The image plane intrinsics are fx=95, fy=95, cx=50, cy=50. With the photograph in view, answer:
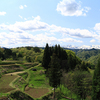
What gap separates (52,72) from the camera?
24.7 meters

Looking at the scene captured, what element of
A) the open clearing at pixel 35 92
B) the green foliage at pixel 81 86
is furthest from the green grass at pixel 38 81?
the green foliage at pixel 81 86

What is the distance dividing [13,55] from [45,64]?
32.9 meters

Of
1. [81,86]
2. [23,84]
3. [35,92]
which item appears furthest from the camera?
[23,84]

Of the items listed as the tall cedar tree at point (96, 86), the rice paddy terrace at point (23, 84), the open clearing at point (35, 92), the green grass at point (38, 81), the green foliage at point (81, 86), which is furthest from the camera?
the green grass at point (38, 81)

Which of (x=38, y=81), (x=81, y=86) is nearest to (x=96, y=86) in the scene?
(x=81, y=86)

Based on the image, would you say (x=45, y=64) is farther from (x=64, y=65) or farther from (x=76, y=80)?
(x=76, y=80)

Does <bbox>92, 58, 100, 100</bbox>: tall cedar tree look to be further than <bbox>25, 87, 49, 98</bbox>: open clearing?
No

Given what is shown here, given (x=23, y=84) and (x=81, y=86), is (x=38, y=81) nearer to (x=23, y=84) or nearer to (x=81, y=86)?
(x=23, y=84)

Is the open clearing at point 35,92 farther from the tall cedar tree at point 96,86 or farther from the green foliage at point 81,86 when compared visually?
the tall cedar tree at point 96,86

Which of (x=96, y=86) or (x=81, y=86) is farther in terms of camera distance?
(x=81, y=86)

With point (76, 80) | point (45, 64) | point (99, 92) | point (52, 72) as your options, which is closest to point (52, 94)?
point (52, 72)

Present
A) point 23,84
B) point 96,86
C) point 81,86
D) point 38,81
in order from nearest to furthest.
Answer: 1. point 96,86
2. point 81,86
3. point 23,84
4. point 38,81

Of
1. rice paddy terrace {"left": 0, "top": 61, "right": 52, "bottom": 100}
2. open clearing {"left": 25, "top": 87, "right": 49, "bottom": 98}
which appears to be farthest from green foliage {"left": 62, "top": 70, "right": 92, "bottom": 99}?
rice paddy terrace {"left": 0, "top": 61, "right": 52, "bottom": 100}

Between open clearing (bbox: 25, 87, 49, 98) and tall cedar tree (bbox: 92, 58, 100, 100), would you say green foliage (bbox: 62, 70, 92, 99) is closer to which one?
tall cedar tree (bbox: 92, 58, 100, 100)
